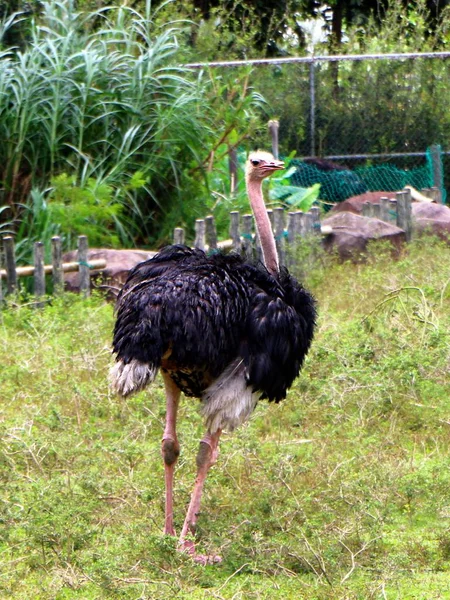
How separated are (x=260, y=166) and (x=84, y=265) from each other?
3132mm

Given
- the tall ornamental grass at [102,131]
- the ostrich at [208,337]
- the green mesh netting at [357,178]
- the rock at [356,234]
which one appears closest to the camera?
the ostrich at [208,337]

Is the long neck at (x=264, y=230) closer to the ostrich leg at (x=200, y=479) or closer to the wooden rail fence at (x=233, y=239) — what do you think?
the ostrich leg at (x=200, y=479)

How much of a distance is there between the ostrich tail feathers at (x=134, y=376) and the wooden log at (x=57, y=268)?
3.95m

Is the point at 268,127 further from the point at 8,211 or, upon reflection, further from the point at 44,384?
the point at 44,384

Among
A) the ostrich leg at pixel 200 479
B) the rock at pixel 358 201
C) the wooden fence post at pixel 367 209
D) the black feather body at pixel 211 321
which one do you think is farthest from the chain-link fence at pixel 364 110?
the ostrich leg at pixel 200 479

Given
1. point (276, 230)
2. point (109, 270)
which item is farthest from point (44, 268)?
point (276, 230)

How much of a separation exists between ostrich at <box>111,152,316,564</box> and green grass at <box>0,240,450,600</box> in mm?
301

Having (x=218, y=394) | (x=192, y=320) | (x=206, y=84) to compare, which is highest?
(x=206, y=84)

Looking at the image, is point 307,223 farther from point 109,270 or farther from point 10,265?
point 10,265

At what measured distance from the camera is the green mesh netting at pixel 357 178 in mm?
13461

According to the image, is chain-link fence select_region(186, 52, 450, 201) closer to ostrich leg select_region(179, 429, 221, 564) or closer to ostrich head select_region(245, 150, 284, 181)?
ostrich head select_region(245, 150, 284, 181)

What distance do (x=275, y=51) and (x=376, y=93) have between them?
3.52 m

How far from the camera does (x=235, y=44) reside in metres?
15.5

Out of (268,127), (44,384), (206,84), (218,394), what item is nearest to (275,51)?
(268,127)
